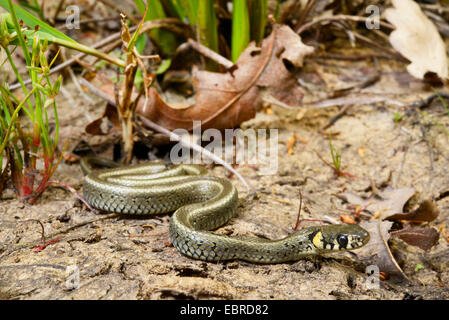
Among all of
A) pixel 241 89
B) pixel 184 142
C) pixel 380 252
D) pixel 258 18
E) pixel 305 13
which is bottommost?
pixel 380 252

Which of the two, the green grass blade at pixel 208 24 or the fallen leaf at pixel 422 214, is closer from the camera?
the fallen leaf at pixel 422 214

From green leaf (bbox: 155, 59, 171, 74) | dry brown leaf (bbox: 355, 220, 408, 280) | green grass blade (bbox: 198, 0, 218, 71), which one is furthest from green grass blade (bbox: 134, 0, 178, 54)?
dry brown leaf (bbox: 355, 220, 408, 280)

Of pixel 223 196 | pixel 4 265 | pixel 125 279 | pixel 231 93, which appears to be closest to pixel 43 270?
pixel 4 265

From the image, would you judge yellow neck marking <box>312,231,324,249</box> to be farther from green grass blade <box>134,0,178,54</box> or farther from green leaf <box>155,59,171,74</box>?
green grass blade <box>134,0,178,54</box>

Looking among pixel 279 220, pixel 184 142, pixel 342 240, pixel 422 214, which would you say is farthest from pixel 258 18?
pixel 342 240

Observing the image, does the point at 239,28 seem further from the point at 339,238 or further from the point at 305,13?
the point at 339,238

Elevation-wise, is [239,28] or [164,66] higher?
[239,28]

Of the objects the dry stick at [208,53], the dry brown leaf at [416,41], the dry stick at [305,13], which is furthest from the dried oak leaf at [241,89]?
the dry brown leaf at [416,41]

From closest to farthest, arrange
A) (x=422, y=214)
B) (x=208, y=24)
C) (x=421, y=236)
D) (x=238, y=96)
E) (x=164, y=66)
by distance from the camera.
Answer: (x=421, y=236) → (x=422, y=214) → (x=238, y=96) → (x=208, y=24) → (x=164, y=66)

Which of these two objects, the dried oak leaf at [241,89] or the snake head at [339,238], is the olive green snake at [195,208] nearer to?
the snake head at [339,238]
